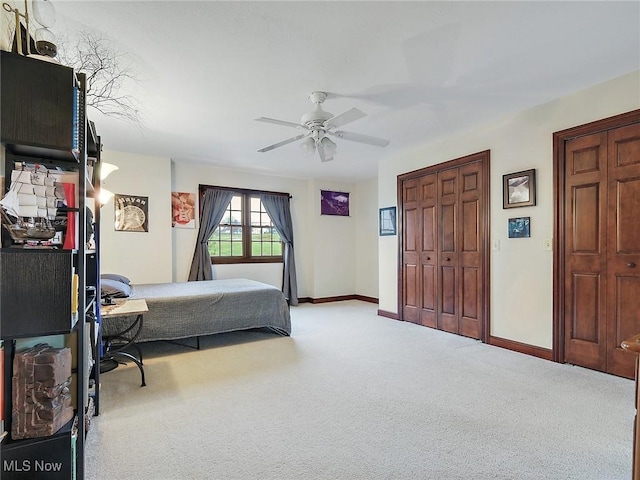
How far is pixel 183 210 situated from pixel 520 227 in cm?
479

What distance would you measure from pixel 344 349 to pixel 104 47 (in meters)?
3.32

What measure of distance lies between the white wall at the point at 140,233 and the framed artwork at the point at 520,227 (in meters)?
4.67

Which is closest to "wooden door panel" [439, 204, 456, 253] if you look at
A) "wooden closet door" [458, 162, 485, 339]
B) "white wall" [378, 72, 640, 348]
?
"wooden closet door" [458, 162, 485, 339]

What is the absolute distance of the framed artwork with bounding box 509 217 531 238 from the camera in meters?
3.52

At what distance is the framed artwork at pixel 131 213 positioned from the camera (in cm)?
497

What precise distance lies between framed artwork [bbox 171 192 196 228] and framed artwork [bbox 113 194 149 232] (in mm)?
463

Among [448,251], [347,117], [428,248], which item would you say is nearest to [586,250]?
[448,251]

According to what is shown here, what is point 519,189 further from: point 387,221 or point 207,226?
point 207,226

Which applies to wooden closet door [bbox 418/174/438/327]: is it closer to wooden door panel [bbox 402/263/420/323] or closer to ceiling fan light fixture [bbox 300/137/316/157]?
wooden door panel [bbox 402/263/420/323]

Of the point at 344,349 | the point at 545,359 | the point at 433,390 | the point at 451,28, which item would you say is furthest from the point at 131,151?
the point at 545,359

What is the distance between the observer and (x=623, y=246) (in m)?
2.85

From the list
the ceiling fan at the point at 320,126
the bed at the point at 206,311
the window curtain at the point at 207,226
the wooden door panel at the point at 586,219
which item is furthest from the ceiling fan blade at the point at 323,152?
the window curtain at the point at 207,226

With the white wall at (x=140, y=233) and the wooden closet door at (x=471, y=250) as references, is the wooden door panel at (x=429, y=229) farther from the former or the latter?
the white wall at (x=140, y=233)

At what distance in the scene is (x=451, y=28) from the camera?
2148 millimetres
